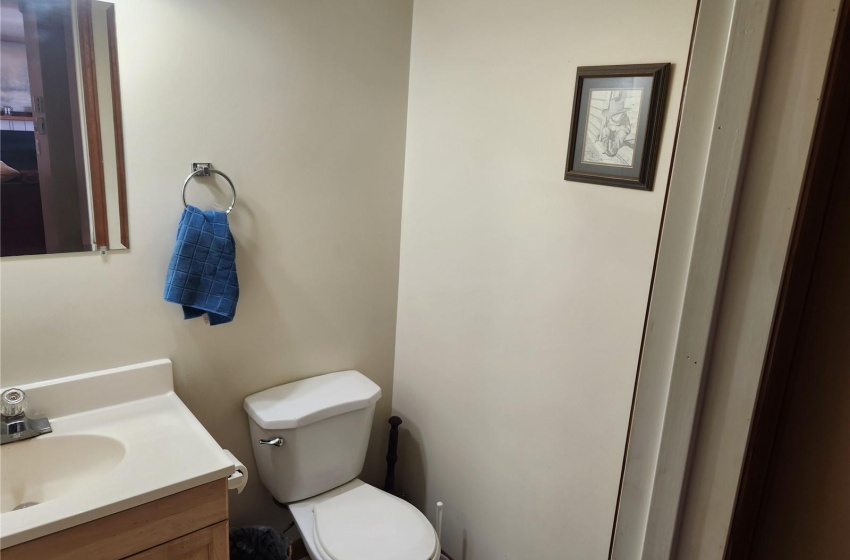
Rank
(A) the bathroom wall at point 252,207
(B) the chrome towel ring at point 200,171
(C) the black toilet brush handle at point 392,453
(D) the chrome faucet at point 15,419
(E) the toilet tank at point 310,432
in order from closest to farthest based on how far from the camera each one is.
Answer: (D) the chrome faucet at point 15,419 → (A) the bathroom wall at point 252,207 → (B) the chrome towel ring at point 200,171 → (E) the toilet tank at point 310,432 → (C) the black toilet brush handle at point 392,453

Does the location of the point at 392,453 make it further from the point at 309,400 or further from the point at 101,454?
the point at 101,454

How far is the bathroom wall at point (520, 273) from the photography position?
144 centimetres

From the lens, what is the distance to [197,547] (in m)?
1.31

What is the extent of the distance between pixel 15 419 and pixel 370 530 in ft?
3.35

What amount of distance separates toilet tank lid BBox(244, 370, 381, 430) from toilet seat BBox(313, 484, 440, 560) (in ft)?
1.00

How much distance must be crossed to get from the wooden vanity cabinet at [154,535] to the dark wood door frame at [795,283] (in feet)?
3.84

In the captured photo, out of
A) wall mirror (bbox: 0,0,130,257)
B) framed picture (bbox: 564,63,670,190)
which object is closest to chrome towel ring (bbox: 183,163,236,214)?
wall mirror (bbox: 0,0,130,257)

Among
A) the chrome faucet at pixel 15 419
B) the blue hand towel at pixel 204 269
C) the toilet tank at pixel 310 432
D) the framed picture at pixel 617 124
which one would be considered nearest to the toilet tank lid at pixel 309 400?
the toilet tank at pixel 310 432

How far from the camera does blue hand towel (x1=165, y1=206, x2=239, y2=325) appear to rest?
5.09ft

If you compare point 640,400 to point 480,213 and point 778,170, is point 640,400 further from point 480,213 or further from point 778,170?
point 480,213

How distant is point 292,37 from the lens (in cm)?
172

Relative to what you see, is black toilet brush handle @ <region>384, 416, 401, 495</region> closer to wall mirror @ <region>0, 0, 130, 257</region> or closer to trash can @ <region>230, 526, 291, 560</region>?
trash can @ <region>230, 526, 291, 560</region>

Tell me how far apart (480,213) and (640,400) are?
136cm

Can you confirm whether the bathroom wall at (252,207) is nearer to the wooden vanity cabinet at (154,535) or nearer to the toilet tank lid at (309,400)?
the toilet tank lid at (309,400)
